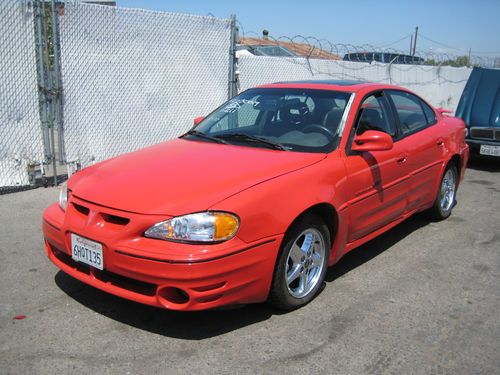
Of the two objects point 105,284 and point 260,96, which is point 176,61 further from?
point 105,284

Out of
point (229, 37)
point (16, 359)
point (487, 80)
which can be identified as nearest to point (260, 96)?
point (16, 359)

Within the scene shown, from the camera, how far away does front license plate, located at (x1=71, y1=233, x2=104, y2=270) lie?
311 centimetres

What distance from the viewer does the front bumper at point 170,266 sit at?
2.91m

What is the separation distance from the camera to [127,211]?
3.10 m

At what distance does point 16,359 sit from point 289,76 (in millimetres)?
7924

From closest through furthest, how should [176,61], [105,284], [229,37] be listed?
[105,284], [176,61], [229,37]

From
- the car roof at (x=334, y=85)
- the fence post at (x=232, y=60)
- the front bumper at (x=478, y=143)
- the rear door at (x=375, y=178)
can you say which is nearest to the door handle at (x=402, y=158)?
the rear door at (x=375, y=178)

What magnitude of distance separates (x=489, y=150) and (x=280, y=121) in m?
5.91

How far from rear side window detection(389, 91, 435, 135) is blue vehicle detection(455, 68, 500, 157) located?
4.12 meters

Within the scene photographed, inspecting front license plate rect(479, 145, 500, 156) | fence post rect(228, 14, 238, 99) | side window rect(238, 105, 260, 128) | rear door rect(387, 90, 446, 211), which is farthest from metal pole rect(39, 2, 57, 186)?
front license plate rect(479, 145, 500, 156)

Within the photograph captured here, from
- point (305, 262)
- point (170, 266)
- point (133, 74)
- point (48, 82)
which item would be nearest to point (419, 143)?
point (305, 262)

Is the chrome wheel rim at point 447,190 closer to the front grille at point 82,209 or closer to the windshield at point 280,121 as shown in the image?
the windshield at point 280,121

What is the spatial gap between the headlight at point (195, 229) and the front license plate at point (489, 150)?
7210 millimetres

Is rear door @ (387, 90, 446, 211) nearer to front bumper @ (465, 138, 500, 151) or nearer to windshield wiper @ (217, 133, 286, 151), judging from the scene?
windshield wiper @ (217, 133, 286, 151)
